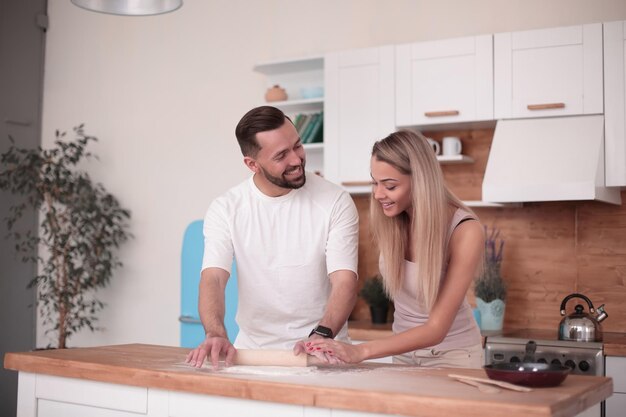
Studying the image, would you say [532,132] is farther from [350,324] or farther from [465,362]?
[465,362]

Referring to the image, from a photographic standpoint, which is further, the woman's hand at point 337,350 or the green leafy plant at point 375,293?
the green leafy plant at point 375,293

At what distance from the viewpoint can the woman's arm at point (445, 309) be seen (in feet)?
8.00

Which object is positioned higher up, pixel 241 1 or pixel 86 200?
pixel 241 1

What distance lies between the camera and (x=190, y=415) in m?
2.36

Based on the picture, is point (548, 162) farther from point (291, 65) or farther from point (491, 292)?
point (291, 65)

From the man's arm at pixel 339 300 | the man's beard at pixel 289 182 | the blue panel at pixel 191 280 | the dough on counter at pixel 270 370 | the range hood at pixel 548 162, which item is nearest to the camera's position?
the dough on counter at pixel 270 370

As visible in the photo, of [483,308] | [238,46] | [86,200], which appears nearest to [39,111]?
[86,200]

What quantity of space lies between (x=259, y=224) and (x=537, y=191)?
1.70 meters

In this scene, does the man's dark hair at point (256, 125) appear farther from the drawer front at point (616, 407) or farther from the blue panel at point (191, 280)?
the blue panel at point (191, 280)

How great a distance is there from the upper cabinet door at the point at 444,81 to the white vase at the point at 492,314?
99 centimetres

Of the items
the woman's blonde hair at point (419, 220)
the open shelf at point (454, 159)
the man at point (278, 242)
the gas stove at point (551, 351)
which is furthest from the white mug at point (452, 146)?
the woman's blonde hair at point (419, 220)

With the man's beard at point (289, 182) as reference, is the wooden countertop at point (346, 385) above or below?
below

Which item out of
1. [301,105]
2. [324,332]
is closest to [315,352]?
[324,332]

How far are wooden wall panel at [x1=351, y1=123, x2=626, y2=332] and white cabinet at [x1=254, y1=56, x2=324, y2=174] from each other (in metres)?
0.81
